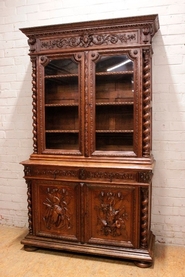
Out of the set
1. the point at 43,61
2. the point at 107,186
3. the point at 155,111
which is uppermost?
the point at 43,61

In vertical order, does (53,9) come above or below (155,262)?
above

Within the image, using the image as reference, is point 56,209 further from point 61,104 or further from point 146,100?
point 146,100

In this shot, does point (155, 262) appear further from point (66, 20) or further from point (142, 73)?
point (66, 20)

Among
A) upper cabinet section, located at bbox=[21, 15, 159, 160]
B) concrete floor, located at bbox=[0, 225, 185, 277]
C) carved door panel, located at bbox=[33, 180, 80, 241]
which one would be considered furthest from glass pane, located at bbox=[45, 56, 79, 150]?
concrete floor, located at bbox=[0, 225, 185, 277]

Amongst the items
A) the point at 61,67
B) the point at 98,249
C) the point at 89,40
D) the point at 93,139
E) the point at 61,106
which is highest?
the point at 89,40

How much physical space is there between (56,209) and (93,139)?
0.76m

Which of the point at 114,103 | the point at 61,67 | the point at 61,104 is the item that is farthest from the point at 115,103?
the point at 61,67

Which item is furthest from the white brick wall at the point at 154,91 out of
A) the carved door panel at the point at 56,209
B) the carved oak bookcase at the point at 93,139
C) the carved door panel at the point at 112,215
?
the carved door panel at the point at 56,209

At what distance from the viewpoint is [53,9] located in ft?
9.18

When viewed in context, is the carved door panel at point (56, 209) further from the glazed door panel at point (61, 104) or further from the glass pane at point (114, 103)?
the glass pane at point (114, 103)

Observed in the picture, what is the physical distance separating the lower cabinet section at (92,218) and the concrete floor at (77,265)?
0.27 feet

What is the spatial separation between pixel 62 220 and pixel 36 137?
33.2 inches

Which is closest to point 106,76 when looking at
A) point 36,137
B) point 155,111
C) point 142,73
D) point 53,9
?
point 142,73

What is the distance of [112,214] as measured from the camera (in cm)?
227
